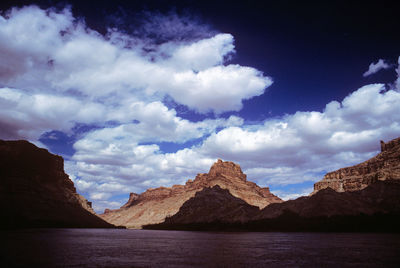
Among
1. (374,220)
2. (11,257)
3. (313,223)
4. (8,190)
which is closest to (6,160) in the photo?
(8,190)

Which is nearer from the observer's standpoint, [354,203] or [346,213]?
[346,213]

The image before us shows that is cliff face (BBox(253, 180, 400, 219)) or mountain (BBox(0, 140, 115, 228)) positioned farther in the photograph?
cliff face (BBox(253, 180, 400, 219))

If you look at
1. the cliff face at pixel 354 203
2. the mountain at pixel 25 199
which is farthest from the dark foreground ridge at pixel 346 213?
the mountain at pixel 25 199

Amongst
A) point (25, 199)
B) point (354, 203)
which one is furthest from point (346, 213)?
point (25, 199)

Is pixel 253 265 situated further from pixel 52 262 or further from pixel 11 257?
pixel 11 257

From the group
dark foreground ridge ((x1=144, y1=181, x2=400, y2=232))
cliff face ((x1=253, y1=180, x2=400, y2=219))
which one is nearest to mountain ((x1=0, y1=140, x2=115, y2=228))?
dark foreground ridge ((x1=144, y1=181, x2=400, y2=232))

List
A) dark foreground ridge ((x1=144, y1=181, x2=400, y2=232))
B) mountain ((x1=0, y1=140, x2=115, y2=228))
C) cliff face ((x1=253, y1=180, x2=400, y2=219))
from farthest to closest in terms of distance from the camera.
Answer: cliff face ((x1=253, y1=180, x2=400, y2=219))
dark foreground ridge ((x1=144, y1=181, x2=400, y2=232))
mountain ((x1=0, y1=140, x2=115, y2=228))

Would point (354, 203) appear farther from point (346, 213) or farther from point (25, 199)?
point (25, 199)

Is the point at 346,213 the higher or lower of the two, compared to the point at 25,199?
lower

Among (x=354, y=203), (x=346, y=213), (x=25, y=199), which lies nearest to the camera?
(x=25, y=199)

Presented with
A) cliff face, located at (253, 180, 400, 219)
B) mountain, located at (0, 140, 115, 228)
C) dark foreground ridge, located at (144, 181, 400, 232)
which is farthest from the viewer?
cliff face, located at (253, 180, 400, 219)

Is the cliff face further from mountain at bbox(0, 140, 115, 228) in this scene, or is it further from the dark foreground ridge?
mountain at bbox(0, 140, 115, 228)

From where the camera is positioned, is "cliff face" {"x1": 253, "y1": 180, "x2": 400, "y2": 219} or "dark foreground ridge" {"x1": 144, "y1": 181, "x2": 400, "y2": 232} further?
"cliff face" {"x1": 253, "y1": 180, "x2": 400, "y2": 219}

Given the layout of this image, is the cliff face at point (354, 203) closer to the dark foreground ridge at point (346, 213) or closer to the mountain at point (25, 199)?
the dark foreground ridge at point (346, 213)
